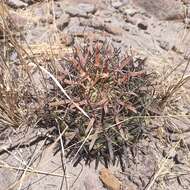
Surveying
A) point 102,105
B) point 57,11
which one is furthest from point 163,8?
point 102,105

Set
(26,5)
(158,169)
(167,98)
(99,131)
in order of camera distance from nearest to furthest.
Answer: (99,131) < (158,169) < (167,98) < (26,5)

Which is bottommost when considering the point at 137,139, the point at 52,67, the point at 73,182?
the point at 73,182

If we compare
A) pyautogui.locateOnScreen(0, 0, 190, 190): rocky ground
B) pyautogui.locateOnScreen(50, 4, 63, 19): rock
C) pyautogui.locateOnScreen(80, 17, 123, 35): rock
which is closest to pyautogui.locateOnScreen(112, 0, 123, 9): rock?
pyautogui.locateOnScreen(0, 0, 190, 190): rocky ground

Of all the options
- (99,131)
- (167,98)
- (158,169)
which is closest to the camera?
(99,131)

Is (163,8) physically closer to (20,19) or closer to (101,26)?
(101,26)

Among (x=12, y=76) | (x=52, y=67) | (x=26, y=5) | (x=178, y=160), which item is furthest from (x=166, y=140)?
(x=26, y=5)

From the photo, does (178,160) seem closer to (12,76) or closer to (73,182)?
(73,182)

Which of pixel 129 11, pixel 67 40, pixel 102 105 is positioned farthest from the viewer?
pixel 129 11
